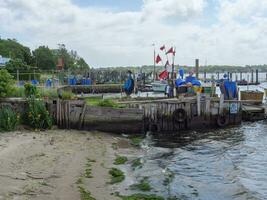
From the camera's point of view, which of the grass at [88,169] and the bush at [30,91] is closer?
the grass at [88,169]

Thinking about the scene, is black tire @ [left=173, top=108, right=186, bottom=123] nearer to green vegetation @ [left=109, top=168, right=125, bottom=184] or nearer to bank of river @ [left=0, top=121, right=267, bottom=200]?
bank of river @ [left=0, top=121, right=267, bottom=200]

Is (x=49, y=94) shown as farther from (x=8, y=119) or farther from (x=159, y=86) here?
(x=159, y=86)

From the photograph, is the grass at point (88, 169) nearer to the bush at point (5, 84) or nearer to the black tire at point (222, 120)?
the bush at point (5, 84)

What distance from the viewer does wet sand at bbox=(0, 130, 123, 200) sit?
12.9 m

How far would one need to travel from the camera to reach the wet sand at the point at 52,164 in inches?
509

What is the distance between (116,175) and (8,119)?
957cm

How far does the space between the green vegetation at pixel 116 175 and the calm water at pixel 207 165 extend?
0.42m

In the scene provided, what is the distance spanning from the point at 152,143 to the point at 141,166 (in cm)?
690

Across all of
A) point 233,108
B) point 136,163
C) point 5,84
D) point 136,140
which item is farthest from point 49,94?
point 233,108

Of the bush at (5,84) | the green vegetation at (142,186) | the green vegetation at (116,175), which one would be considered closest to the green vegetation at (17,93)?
the bush at (5,84)

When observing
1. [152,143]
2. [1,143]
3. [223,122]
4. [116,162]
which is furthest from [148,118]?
[1,143]

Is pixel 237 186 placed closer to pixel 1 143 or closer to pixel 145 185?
pixel 145 185

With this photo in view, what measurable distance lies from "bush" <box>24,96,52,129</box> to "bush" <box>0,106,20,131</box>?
770 mm

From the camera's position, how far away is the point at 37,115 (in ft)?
84.5
